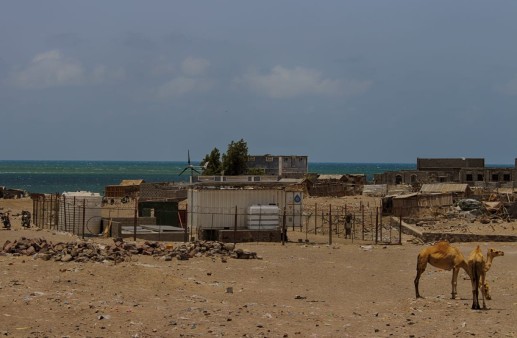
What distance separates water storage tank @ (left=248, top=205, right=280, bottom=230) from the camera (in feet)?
114

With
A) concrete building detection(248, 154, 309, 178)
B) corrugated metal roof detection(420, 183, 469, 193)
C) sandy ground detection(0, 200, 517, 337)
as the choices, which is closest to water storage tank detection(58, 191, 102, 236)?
sandy ground detection(0, 200, 517, 337)

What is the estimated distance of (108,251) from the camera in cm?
2309

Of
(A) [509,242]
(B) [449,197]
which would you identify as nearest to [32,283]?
(A) [509,242]

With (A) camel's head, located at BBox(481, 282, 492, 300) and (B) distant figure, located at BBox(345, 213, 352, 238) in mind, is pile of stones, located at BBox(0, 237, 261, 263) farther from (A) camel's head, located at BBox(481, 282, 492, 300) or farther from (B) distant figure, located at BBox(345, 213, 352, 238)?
(B) distant figure, located at BBox(345, 213, 352, 238)

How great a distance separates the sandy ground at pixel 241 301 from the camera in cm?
1434

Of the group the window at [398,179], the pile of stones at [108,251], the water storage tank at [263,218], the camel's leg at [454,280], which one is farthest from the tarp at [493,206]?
the window at [398,179]

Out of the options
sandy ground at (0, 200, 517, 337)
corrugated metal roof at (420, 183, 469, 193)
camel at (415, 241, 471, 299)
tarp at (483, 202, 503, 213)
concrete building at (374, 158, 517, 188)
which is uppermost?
concrete building at (374, 158, 517, 188)

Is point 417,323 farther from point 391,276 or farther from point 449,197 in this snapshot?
point 449,197

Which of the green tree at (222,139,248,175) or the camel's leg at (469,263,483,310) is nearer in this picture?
the camel's leg at (469,263,483,310)

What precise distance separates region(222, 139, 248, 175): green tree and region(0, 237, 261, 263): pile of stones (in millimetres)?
45960

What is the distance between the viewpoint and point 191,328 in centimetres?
1418

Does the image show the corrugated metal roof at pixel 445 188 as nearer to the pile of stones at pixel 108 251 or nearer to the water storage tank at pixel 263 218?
the water storage tank at pixel 263 218

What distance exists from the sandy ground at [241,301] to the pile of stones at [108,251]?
1.87 feet

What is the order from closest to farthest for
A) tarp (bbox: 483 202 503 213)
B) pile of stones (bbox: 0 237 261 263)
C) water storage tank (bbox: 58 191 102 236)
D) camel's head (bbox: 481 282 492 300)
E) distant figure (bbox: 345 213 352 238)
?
camel's head (bbox: 481 282 492 300), pile of stones (bbox: 0 237 261 263), water storage tank (bbox: 58 191 102 236), distant figure (bbox: 345 213 352 238), tarp (bbox: 483 202 503 213)
